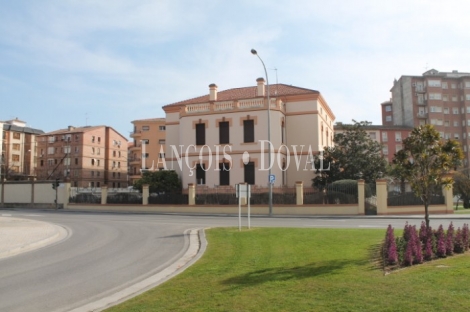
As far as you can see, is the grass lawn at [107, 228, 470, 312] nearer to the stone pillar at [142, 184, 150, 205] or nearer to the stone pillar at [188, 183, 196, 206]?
the stone pillar at [188, 183, 196, 206]

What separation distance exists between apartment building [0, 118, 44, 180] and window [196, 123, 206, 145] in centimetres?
5612

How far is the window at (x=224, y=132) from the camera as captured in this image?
1414 inches

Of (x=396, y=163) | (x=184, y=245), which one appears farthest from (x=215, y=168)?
(x=396, y=163)

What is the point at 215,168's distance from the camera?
35.7 meters

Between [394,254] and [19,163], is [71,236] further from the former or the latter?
[19,163]

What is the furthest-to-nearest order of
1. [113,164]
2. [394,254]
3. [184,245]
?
[113,164]
[184,245]
[394,254]

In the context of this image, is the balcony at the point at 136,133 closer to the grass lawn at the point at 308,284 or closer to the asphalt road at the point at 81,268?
the asphalt road at the point at 81,268

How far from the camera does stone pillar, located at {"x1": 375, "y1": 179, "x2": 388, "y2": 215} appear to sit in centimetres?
2780

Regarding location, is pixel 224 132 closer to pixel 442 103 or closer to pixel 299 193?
pixel 299 193

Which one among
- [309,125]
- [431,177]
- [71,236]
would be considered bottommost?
[71,236]

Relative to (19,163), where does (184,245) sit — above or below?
below

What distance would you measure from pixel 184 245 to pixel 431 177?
7437 mm

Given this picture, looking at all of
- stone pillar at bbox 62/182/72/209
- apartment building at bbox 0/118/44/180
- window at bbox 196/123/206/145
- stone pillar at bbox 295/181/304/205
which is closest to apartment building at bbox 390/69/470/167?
window at bbox 196/123/206/145

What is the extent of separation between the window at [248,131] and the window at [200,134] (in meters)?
3.59
